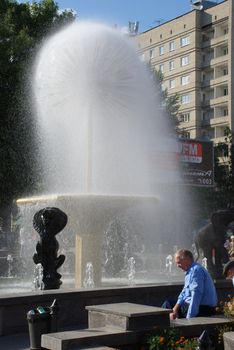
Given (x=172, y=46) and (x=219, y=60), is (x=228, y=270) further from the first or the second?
(x=172, y=46)

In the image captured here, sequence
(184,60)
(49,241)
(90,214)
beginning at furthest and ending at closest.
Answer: (184,60)
(90,214)
(49,241)

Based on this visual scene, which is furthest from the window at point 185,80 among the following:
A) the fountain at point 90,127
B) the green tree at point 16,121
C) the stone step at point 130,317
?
the stone step at point 130,317

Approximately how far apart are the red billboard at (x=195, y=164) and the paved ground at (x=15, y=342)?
1388 inches

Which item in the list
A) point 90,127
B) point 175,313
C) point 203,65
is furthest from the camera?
point 203,65

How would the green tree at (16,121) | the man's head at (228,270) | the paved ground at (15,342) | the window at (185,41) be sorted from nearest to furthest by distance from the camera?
1. the paved ground at (15,342)
2. the man's head at (228,270)
3. the green tree at (16,121)
4. the window at (185,41)

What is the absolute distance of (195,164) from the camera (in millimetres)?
43406

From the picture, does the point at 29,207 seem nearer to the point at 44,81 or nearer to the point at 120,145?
the point at 44,81

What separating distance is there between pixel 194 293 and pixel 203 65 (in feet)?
230

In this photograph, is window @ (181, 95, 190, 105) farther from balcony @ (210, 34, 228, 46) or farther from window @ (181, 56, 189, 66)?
balcony @ (210, 34, 228, 46)

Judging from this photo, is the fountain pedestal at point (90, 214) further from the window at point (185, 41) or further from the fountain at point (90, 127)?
the window at point (185, 41)

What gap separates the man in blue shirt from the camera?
7.47 metres

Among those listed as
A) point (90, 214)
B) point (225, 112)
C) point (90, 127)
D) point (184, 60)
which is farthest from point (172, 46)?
point (90, 214)

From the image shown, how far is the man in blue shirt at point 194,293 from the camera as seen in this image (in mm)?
7473

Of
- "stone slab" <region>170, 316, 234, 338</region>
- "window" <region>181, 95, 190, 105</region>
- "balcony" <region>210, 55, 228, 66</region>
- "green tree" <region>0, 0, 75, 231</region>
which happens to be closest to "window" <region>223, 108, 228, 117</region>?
"window" <region>181, 95, 190, 105</region>
